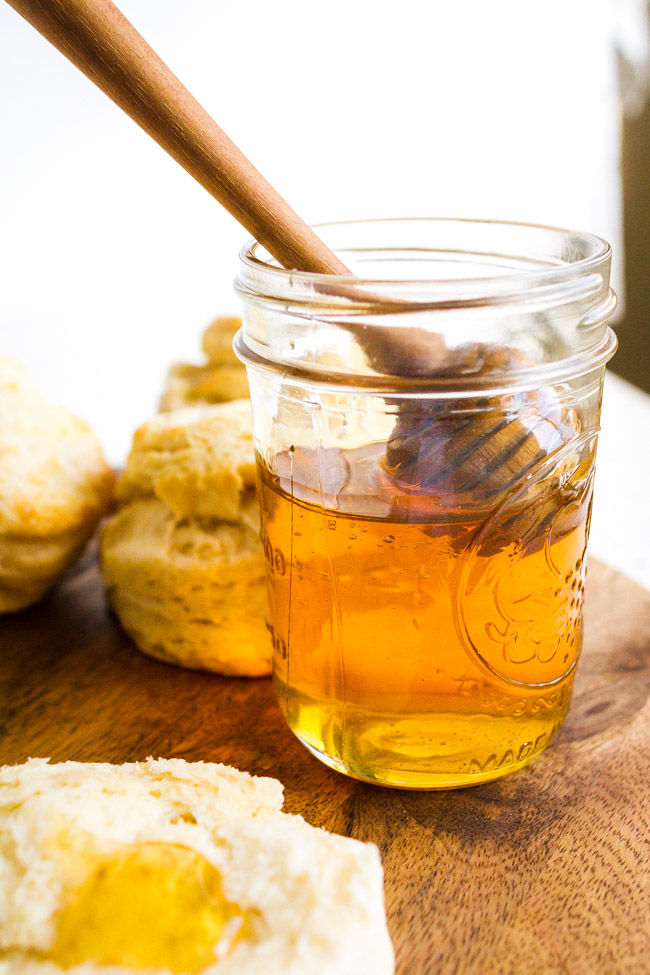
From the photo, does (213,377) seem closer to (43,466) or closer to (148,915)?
(43,466)

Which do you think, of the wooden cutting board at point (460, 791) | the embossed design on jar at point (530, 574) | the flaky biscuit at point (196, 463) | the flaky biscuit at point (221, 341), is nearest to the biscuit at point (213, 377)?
the flaky biscuit at point (221, 341)

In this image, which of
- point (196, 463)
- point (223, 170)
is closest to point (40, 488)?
point (196, 463)

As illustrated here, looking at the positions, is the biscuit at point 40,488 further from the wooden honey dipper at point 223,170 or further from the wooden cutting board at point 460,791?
the wooden honey dipper at point 223,170

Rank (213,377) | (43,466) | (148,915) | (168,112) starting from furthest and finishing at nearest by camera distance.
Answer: (213,377), (43,466), (168,112), (148,915)

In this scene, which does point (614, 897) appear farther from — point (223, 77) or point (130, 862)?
point (223, 77)

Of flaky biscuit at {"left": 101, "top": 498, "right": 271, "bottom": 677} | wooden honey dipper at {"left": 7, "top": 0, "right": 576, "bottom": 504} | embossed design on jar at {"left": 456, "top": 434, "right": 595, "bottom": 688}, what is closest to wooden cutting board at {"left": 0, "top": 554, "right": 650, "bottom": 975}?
flaky biscuit at {"left": 101, "top": 498, "right": 271, "bottom": 677}

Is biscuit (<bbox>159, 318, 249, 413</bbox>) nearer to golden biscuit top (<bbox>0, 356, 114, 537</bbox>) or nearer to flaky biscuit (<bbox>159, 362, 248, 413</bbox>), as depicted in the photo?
flaky biscuit (<bbox>159, 362, 248, 413</bbox>)

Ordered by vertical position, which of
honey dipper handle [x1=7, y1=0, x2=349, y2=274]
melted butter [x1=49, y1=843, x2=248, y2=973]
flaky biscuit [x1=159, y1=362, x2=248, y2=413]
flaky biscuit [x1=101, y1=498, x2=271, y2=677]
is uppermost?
honey dipper handle [x1=7, y1=0, x2=349, y2=274]
